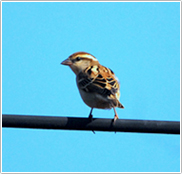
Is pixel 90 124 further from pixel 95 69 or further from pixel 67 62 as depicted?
pixel 67 62

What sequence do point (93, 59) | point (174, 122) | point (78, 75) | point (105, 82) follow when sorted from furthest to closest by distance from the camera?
1. point (93, 59)
2. point (78, 75)
3. point (105, 82)
4. point (174, 122)

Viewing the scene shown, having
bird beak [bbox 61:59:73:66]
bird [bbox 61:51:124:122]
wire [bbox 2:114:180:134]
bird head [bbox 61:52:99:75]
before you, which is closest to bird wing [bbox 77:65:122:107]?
bird [bbox 61:51:124:122]

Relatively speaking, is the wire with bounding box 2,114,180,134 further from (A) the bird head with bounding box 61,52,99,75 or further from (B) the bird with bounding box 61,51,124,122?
(A) the bird head with bounding box 61,52,99,75

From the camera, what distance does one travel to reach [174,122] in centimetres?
597

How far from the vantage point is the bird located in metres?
8.31

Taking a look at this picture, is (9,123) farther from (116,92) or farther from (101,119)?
(116,92)

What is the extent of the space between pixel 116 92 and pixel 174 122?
2707 mm

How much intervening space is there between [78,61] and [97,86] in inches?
71.0

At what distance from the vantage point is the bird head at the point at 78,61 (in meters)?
9.91

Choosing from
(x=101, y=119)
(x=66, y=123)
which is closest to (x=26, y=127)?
(x=66, y=123)

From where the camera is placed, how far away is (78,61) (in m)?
9.97

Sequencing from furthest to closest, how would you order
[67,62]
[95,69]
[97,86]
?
[67,62], [95,69], [97,86]

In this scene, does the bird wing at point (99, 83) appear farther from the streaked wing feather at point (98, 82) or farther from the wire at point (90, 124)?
the wire at point (90, 124)

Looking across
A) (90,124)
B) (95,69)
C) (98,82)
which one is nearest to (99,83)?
(98,82)
